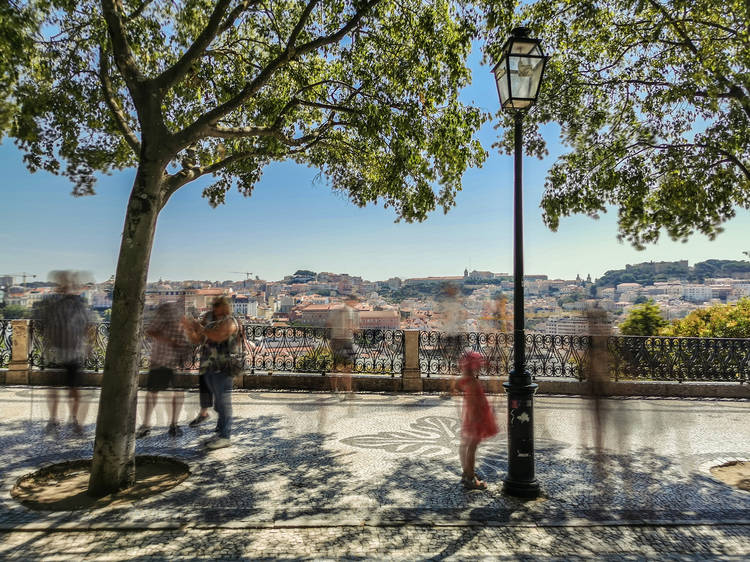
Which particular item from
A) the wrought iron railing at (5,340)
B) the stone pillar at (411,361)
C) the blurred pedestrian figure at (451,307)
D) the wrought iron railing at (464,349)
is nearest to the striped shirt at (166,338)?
the blurred pedestrian figure at (451,307)

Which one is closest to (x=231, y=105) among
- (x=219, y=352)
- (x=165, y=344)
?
(x=219, y=352)

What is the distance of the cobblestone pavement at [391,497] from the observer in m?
3.89

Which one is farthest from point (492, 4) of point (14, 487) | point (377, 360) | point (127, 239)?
point (14, 487)

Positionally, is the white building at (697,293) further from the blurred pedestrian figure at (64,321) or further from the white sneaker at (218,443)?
the blurred pedestrian figure at (64,321)

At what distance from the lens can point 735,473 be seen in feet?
19.4

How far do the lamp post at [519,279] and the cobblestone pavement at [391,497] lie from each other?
319mm

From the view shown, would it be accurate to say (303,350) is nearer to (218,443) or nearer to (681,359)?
(218,443)

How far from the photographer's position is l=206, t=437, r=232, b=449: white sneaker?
6395 millimetres

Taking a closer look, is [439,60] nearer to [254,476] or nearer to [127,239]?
[127,239]

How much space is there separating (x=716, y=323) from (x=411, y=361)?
33.2 feet

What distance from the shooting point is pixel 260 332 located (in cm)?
1116

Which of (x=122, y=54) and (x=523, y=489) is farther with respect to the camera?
(x=122, y=54)

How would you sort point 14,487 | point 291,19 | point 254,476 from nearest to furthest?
point 14,487
point 254,476
point 291,19

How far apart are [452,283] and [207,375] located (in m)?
3.96
